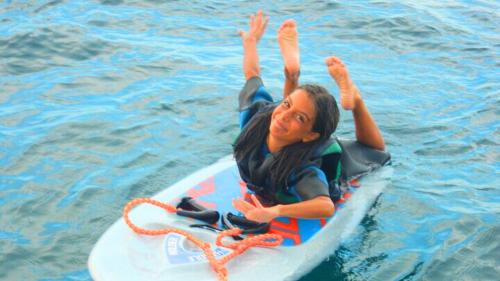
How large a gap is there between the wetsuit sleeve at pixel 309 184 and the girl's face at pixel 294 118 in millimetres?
236

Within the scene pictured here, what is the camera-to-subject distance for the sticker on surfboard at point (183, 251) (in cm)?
A: 421

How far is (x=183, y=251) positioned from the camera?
429cm

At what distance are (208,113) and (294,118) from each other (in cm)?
293

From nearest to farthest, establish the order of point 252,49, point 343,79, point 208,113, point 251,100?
point 343,79, point 251,100, point 252,49, point 208,113

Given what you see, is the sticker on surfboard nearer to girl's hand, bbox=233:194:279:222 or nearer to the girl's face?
girl's hand, bbox=233:194:279:222

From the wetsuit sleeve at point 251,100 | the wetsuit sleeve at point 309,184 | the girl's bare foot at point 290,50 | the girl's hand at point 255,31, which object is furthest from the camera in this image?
the girl's hand at point 255,31

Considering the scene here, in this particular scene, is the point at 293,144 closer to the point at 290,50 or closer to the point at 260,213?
the point at 260,213

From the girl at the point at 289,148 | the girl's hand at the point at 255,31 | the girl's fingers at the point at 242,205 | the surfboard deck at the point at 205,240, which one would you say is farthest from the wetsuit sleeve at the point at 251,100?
the girl's fingers at the point at 242,205

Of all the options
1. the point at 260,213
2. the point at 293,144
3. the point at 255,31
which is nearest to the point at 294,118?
the point at 293,144

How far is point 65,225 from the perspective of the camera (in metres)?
5.11

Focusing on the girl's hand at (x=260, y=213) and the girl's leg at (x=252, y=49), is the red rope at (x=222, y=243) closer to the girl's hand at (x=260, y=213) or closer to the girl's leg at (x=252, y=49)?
the girl's hand at (x=260, y=213)

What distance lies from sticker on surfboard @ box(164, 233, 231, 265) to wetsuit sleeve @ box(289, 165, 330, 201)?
62cm

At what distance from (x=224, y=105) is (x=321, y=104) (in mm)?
3151

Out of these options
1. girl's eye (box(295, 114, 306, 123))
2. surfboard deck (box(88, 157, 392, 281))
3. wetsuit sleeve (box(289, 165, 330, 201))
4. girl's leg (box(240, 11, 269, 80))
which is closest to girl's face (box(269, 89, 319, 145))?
girl's eye (box(295, 114, 306, 123))
